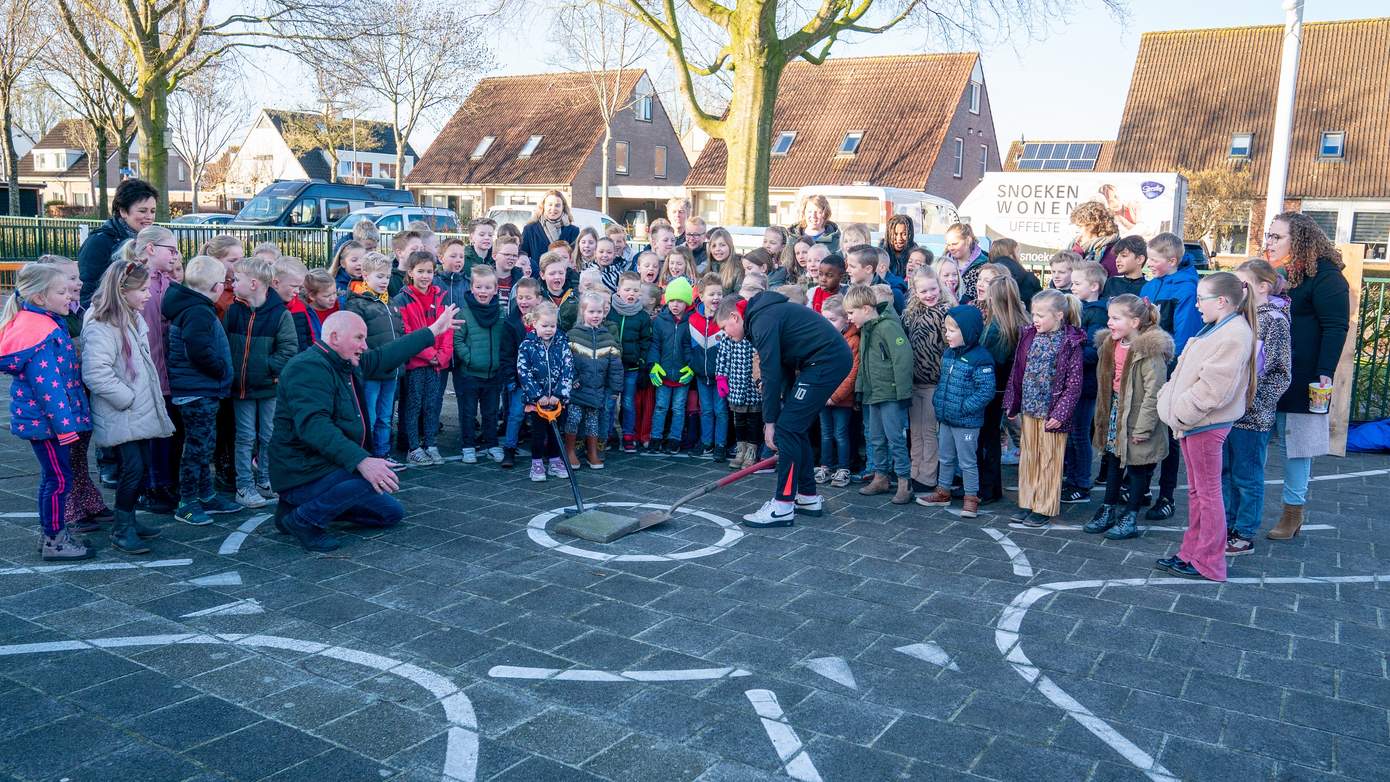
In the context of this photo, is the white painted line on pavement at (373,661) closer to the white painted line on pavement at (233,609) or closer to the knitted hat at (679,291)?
the white painted line on pavement at (233,609)

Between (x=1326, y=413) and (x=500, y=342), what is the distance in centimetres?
623

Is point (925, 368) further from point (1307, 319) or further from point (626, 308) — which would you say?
point (626, 308)

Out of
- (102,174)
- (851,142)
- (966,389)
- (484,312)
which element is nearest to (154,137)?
(102,174)

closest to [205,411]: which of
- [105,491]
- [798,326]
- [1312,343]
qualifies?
[105,491]

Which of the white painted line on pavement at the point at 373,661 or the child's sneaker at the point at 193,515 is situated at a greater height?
the child's sneaker at the point at 193,515

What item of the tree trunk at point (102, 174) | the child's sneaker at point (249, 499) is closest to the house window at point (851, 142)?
the tree trunk at point (102, 174)

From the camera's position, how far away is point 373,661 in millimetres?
4602

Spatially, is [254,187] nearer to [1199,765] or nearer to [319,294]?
[319,294]

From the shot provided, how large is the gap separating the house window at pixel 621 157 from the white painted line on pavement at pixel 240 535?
4590 cm

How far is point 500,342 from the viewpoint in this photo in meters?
8.88

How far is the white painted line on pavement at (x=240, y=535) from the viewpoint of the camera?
20.4ft

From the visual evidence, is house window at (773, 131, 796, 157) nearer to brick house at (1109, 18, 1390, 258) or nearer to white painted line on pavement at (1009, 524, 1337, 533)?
brick house at (1109, 18, 1390, 258)

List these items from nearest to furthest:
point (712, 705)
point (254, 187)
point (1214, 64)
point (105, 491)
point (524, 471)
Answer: point (712, 705) < point (105, 491) < point (524, 471) < point (1214, 64) < point (254, 187)

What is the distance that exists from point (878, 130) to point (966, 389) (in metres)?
36.8
